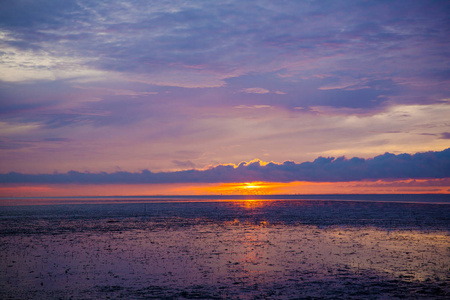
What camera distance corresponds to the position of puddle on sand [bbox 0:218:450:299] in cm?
2009

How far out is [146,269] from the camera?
84.4 ft

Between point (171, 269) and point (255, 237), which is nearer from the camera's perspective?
point (171, 269)

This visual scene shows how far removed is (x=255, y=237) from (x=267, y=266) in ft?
48.6

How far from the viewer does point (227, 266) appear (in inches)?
1032

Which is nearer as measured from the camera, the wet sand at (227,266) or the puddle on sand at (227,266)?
the wet sand at (227,266)

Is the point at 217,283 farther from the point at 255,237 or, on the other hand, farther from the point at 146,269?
the point at 255,237

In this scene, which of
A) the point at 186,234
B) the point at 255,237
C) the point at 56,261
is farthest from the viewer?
the point at 186,234

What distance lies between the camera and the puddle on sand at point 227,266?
20094 mm

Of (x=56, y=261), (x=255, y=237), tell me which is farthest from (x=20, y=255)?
(x=255, y=237)

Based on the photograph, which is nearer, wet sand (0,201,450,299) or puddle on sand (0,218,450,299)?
wet sand (0,201,450,299)

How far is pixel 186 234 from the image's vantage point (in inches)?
1735

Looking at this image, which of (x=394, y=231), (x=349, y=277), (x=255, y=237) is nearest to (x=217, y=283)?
(x=349, y=277)

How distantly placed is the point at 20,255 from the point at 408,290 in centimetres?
2865

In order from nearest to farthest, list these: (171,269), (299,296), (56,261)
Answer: (299,296) → (171,269) → (56,261)
